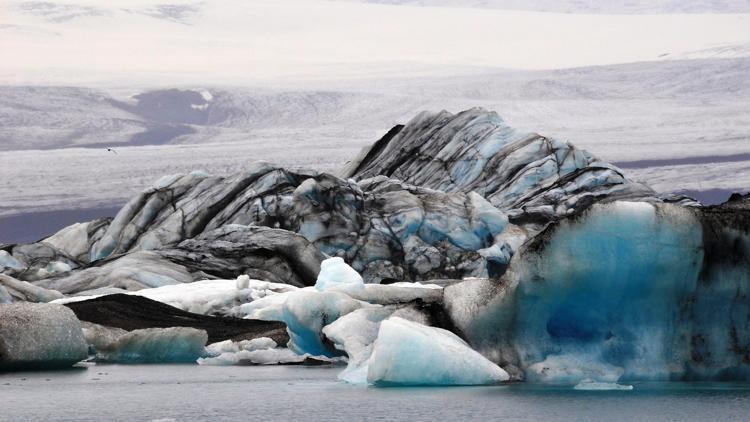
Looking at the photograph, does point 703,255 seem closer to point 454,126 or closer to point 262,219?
point 262,219

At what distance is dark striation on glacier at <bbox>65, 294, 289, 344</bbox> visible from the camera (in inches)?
871

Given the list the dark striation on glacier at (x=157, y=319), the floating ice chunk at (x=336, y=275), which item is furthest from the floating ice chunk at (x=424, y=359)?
the dark striation on glacier at (x=157, y=319)

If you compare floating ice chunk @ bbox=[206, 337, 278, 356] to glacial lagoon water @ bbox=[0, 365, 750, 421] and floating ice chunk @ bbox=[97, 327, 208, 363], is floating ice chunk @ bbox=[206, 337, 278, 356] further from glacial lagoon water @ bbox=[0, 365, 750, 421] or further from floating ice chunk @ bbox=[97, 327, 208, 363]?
glacial lagoon water @ bbox=[0, 365, 750, 421]

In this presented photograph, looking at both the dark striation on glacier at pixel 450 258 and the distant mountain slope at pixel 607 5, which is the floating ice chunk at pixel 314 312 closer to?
the dark striation on glacier at pixel 450 258

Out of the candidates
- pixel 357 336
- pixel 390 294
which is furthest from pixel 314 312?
pixel 357 336

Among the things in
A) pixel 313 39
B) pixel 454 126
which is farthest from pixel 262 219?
pixel 313 39

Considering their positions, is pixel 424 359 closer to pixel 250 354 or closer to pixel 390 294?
pixel 390 294

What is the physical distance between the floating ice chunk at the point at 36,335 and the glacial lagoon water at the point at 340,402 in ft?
3.60

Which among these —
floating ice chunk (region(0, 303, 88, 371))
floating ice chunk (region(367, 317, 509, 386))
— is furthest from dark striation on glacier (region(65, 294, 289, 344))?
floating ice chunk (region(367, 317, 509, 386))

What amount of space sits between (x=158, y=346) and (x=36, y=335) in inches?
109

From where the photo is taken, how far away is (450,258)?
3198 centimetres

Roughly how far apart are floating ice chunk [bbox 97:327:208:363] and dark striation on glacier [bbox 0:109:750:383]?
4.62 feet

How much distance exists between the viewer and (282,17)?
99938 millimetres

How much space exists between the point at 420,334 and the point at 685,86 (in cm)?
5822
